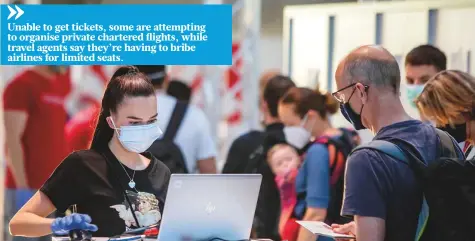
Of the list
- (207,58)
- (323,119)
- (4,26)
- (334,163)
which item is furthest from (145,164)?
(323,119)

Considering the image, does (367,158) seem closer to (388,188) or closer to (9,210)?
(388,188)

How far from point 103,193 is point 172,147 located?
104 cm

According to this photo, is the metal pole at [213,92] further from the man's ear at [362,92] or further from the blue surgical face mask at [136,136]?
the man's ear at [362,92]

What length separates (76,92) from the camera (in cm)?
618

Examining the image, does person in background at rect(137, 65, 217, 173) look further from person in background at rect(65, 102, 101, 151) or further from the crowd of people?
person in background at rect(65, 102, 101, 151)

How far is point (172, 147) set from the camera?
413 centimetres

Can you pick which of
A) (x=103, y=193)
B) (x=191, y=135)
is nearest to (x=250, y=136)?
(x=191, y=135)

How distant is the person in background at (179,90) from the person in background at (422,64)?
139 cm

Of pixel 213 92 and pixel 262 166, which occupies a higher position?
pixel 213 92

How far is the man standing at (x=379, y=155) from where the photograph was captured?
2703 millimetres

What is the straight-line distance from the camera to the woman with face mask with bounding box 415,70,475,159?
136 inches

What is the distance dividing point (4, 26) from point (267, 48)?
2329 millimetres

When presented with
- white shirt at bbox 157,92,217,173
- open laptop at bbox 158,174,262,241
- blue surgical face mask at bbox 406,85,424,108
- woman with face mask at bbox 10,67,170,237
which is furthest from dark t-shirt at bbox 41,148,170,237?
blue surgical face mask at bbox 406,85,424,108

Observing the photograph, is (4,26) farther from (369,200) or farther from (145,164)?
(369,200)
